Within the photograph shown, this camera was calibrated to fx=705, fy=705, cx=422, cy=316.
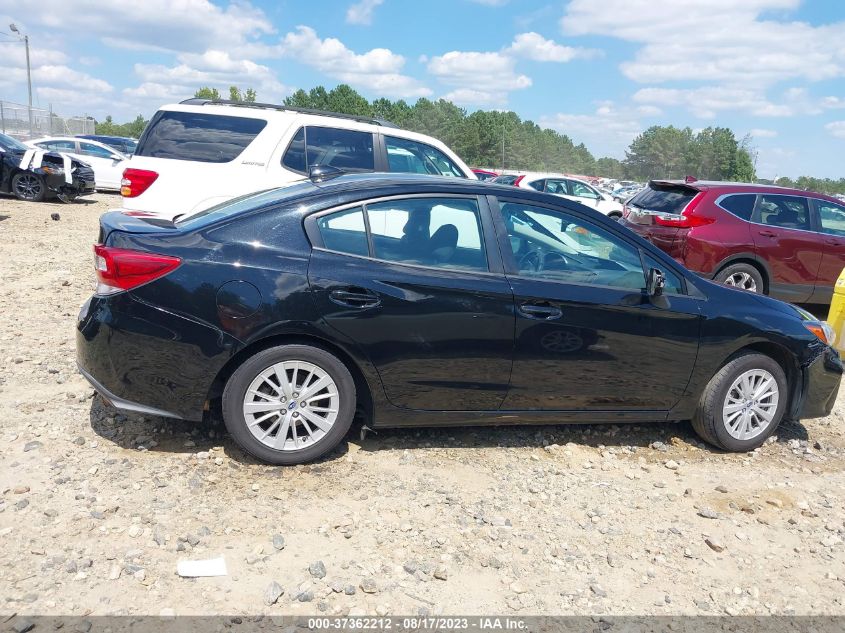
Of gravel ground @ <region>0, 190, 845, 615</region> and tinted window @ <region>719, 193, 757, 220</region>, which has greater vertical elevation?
tinted window @ <region>719, 193, 757, 220</region>

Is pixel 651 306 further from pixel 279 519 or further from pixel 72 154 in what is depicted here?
pixel 72 154

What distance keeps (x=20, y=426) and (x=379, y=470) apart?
85.8 inches

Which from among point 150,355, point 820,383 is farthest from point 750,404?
point 150,355

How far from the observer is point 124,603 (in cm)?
279

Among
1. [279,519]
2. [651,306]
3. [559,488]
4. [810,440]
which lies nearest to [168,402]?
[279,519]

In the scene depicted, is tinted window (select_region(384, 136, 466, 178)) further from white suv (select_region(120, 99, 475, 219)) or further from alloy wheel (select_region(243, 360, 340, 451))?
alloy wheel (select_region(243, 360, 340, 451))

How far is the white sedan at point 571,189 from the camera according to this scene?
1786cm

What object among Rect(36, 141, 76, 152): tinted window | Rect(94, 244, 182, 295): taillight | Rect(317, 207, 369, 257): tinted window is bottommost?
Rect(94, 244, 182, 295): taillight

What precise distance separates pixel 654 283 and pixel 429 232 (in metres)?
1.41

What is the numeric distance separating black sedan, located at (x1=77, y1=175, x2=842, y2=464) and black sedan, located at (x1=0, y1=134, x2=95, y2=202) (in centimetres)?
1380

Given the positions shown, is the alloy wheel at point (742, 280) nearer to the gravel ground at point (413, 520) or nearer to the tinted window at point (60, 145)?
the gravel ground at point (413, 520)

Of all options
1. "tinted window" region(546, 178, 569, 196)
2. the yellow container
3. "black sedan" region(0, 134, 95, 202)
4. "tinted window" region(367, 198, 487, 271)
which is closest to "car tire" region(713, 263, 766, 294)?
the yellow container

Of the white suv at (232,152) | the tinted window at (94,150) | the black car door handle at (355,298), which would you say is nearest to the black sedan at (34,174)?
the tinted window at (94,150)

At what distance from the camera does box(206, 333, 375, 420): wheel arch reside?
3.83m
